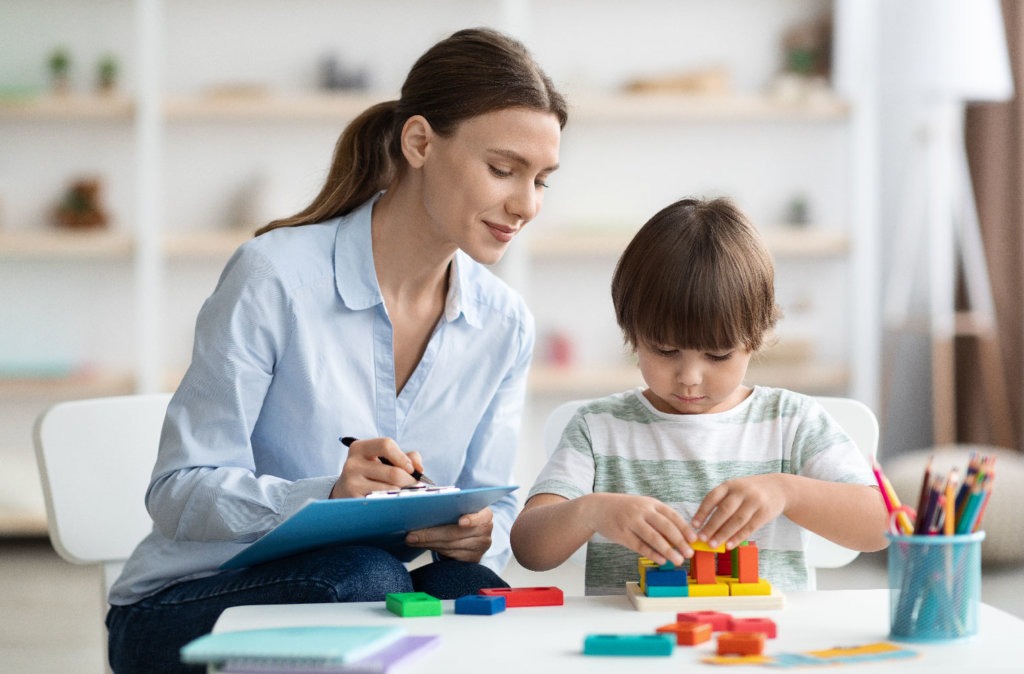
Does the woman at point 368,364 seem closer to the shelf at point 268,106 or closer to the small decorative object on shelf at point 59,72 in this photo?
the shelf at point 268,106

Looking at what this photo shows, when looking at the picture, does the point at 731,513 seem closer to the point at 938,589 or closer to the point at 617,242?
the point at 938,589

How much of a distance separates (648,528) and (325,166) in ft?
10.4

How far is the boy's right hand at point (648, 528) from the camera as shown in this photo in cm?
120

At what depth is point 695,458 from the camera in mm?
1483

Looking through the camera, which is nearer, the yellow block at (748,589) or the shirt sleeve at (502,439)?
the yellow block at (748,589)

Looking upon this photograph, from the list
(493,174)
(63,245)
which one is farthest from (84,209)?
(493,174)

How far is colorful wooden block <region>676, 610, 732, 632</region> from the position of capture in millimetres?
1062

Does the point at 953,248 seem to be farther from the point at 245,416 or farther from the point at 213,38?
the point at 245,416

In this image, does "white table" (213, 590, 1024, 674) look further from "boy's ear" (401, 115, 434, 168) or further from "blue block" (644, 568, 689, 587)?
"boy's ear" (401, 115, 434, 168)

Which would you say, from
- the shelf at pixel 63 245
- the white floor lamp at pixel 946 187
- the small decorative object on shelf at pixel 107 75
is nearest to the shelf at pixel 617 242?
the white floor lamp at pixel 946 187

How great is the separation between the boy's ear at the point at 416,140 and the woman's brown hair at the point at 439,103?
0.05ft

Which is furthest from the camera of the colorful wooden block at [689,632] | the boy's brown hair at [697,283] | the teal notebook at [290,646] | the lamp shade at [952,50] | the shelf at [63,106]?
the shelf at [63,106]

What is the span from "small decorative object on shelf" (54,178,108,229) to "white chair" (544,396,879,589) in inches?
115

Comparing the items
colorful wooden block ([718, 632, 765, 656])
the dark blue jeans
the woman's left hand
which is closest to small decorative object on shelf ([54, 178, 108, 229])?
the dark blue jeans
